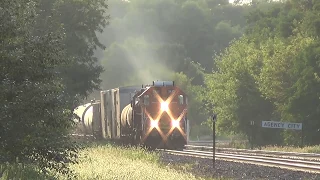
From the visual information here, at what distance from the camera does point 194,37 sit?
125 meters

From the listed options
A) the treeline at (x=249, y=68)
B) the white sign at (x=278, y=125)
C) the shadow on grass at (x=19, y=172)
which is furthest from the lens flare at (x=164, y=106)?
the treeline at (x=249, y=68)

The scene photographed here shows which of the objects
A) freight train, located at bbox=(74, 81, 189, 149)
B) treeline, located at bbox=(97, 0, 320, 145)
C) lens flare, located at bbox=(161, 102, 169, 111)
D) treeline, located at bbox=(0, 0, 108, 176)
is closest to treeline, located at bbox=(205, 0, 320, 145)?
treeline, located at bbox=(97, 0, 320, 145)

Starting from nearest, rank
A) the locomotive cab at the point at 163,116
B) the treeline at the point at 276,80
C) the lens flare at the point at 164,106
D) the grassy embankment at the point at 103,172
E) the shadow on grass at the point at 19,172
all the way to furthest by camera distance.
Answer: the shadow on grass at the point at 19,172 → the grassy embankment at the point at 103,172 → the locomotive cab at the point at 163,116 → the lens flare at the point at 164,106 → the treeline at the point at 276,80

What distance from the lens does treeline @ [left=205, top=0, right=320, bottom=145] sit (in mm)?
46812

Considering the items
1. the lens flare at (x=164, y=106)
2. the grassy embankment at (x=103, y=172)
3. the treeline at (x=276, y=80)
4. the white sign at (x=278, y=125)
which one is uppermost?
the treeline at (x=276, y=80)

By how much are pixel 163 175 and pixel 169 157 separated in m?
9.75

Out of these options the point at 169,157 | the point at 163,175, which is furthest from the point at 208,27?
the point at 163,175

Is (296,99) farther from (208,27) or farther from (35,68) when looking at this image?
(208,27)

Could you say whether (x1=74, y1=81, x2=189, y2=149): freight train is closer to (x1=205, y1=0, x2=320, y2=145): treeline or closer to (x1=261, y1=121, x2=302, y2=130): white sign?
(x1=261, y1=121, x2=302, y2=130): white sign

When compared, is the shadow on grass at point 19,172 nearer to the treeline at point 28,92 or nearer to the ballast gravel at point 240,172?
the treeline at point 28,92

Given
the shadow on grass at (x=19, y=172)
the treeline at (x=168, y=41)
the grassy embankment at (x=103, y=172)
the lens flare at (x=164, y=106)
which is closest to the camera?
the shadow on grass at (x=19, y=172)

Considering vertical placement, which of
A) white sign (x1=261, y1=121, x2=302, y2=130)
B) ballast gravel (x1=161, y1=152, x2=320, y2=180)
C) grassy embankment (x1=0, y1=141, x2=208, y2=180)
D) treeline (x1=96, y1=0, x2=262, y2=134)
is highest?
treeline (x1=96, y1=0, x2=262, y2=134)

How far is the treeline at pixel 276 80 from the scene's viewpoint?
46812mm

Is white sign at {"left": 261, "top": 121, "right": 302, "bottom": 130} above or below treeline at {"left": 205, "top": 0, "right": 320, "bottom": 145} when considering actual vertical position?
below
